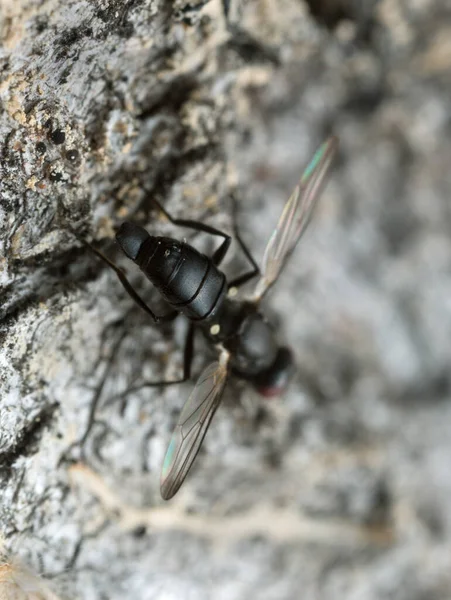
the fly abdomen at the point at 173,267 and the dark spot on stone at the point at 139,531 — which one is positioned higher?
the fly abdomen at the point at 173,267

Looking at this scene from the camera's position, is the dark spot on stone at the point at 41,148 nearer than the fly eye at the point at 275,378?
Yes

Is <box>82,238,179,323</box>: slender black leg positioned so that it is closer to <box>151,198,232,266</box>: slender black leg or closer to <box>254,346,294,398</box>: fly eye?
<box>151,198,232,266</box>: slender black leg

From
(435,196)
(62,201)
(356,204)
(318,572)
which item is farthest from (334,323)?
(62,201)

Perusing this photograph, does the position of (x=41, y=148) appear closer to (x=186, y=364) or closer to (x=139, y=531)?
(x=186, y=364)

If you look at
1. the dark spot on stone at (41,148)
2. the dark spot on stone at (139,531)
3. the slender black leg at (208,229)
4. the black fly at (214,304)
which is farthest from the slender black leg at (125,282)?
the dark spot on stone at (139,531)

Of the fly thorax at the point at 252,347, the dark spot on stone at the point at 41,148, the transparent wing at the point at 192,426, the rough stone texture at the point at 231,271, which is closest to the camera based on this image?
the dark spot on stone at the point at 41,148

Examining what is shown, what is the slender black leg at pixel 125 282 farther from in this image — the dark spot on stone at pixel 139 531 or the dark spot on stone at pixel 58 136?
the dark spot on stone at pixel 139 531
